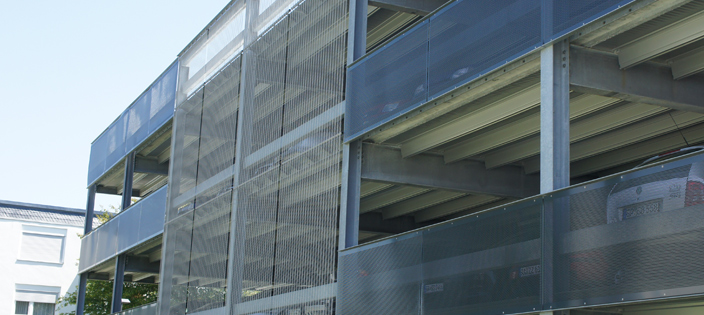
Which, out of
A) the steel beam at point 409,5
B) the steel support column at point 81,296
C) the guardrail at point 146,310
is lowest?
the guardrail at point 146,310

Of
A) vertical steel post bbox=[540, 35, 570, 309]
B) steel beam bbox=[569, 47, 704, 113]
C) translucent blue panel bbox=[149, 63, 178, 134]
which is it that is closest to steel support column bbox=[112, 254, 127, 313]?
translucent blue panel bbox=[149, 63, 178, 134]

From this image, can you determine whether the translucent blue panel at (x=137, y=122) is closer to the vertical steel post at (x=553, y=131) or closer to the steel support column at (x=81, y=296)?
the steel support column at (x=81, y=296)

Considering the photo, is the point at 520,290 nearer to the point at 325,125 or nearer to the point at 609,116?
the point at 609,116

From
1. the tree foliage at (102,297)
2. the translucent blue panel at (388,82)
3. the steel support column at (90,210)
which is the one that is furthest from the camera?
the tree foliage at (102,297)

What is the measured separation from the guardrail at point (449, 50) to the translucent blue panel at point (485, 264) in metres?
1.86

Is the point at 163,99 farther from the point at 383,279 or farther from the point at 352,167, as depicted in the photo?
the point at 383,279

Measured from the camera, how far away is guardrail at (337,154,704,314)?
7297 millimetres

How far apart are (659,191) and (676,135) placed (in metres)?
5.89

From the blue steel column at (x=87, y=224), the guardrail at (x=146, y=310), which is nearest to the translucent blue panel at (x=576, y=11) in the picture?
the guardrail at (x=146, y=310)

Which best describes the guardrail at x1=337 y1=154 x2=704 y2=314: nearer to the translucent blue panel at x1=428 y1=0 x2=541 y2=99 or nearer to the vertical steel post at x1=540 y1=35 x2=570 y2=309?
the vertical steel post at x1=540 y1=35 x2=570 y2=309

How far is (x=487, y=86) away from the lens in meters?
10.8

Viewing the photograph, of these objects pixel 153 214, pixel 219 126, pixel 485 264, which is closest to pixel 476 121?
pixel 485 264

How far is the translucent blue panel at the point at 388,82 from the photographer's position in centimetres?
1198

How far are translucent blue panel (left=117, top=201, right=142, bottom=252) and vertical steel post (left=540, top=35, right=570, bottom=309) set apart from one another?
15.5 metres
